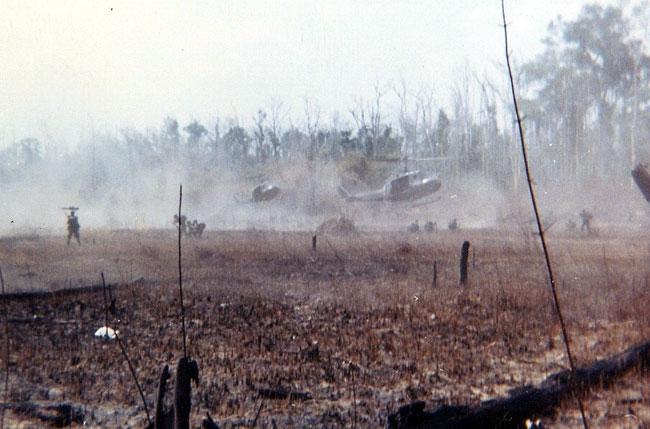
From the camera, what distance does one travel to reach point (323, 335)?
10141 millimetres

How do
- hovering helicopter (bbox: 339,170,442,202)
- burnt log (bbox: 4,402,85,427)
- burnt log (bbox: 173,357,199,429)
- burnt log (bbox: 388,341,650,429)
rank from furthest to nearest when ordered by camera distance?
hovering helicopter (bbox: 339,170,442,202)
burnt log (bbox: 4,402,85,427)
burnt log (bbox: 388,341,650,429)
burnt log (bbox: 173,357,199,429)

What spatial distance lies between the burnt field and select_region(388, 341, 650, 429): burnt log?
0.61 feet

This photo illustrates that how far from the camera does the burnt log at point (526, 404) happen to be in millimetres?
4820

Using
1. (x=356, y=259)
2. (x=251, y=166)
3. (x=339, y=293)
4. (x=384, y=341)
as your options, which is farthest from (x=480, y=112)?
(x=384, y=341)

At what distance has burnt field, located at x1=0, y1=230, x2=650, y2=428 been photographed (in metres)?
7.04

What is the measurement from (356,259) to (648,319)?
460 inches

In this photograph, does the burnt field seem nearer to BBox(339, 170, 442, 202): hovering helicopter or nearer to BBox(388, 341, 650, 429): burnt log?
BBox(388, 341, 650, 429): burnt log

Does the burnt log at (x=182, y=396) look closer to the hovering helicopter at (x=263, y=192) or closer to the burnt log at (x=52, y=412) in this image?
the burnt log at (x=52, y=412)

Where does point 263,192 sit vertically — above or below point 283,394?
above

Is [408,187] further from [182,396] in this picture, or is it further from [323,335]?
[182,396]

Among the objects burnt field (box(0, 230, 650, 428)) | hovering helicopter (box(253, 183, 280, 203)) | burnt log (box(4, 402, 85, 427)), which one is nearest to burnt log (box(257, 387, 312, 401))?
burnt field (box(0, 230, 650, 428))

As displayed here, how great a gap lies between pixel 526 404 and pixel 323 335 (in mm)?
4678

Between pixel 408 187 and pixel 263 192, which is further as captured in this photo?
pixel 263 192

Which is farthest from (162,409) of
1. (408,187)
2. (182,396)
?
(408,187)
